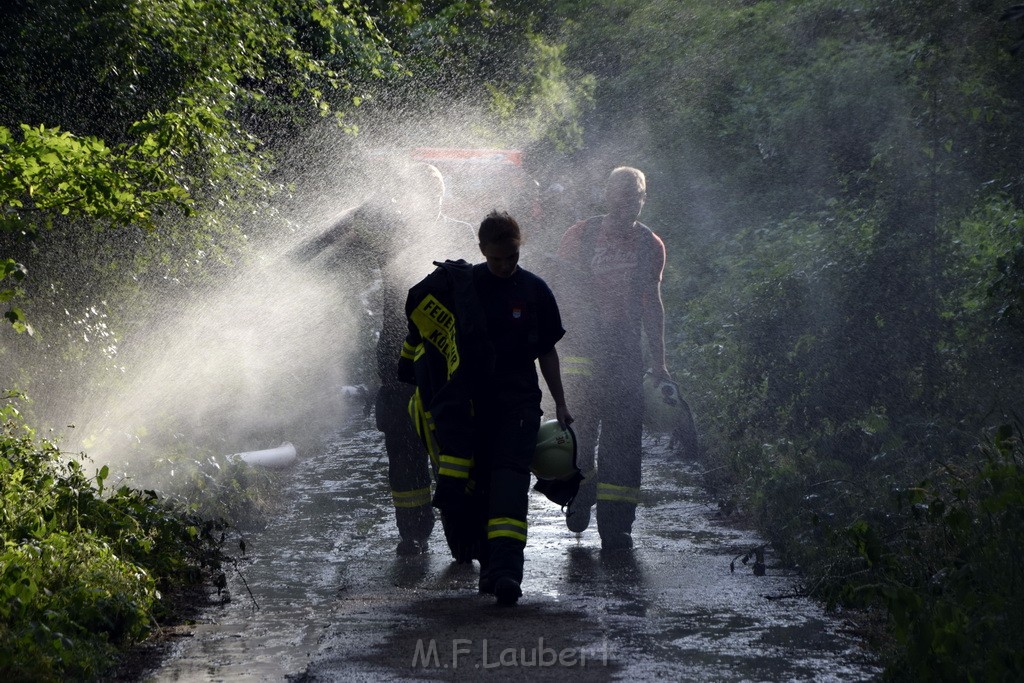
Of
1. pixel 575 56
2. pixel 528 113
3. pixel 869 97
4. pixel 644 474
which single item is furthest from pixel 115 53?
pixel 575 56

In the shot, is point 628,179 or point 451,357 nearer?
point 451,357

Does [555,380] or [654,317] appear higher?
[654,317]

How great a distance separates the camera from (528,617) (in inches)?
227

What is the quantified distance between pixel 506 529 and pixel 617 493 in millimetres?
1610

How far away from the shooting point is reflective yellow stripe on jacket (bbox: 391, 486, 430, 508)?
7555mm

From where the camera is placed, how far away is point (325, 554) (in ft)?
24.5

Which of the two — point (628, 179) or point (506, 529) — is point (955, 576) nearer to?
point (506, 529)

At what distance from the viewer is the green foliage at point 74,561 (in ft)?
15.8

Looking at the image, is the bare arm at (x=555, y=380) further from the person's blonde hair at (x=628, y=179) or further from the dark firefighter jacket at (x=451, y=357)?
the person's blonde hair at (x=628, y=179)

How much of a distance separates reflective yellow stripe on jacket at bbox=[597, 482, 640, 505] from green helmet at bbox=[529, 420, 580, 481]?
1.08 metres

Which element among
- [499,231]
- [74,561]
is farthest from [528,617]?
[74,561]

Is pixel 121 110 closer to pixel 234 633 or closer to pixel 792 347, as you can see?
pixel 234 633

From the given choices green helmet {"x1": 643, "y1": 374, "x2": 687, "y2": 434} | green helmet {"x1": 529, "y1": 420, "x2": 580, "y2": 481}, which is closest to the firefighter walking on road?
green helmet {"x1": 529, "y1": 420, "x2": 580, "y2": 481}

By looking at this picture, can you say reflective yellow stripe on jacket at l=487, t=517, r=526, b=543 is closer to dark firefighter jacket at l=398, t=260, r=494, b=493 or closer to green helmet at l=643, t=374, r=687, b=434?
dark firefighter jacket at l=398, t=260, r=494, b=493
